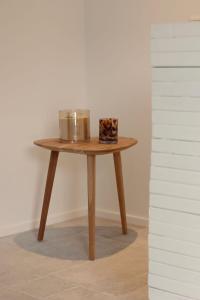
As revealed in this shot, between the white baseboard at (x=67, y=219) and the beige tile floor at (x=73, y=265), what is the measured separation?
0.06m

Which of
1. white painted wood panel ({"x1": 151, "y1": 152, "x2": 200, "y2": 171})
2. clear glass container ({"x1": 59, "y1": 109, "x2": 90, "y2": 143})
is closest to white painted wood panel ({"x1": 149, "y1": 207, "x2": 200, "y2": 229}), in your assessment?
white painted wood panel ({"x1": 151, "y1": 152, "x2": 200, "y2": 171})

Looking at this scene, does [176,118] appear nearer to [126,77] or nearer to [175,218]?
[175,218]

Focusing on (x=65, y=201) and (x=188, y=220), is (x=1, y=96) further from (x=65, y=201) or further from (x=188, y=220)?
(x=188, y=220)

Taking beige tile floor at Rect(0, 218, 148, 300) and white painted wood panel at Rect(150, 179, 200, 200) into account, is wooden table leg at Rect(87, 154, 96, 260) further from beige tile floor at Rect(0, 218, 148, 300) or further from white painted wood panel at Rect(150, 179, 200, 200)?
white painted wood panel at Rect(150, 179, 200, 200)

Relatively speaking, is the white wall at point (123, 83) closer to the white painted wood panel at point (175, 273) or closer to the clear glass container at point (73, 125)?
the clear glass container at point (73, 125)

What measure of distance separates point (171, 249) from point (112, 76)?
1.77 meters

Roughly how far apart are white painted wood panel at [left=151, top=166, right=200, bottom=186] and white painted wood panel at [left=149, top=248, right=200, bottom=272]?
228 mm

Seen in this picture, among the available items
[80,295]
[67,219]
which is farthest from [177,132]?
[67,219]

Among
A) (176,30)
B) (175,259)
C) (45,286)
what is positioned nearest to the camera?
(176,30)

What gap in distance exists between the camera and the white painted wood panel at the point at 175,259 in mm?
1586

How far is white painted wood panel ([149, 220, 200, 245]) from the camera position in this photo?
5.16 feet

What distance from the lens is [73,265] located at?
8.25 ft

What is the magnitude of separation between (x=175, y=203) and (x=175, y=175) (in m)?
0.09

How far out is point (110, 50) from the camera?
10.6 ft
